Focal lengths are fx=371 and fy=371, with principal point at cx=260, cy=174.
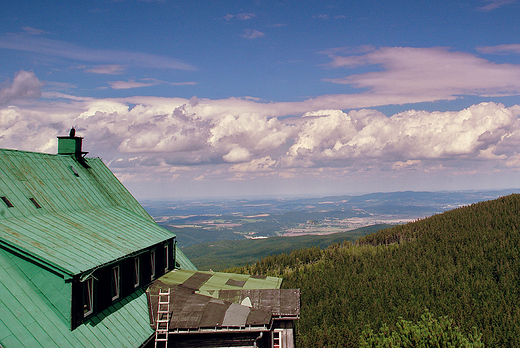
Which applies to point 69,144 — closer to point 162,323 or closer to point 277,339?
point 162,323

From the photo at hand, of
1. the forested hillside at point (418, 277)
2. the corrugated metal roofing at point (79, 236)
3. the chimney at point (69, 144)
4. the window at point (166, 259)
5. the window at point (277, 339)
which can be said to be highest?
the chimney at point (69, 144)

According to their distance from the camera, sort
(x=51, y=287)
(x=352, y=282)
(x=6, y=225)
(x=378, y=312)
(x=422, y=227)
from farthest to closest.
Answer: (x=422, y=227), (x=352, y=282), (x=378, y=312), (x=6, y=225), (x=51, y=287)

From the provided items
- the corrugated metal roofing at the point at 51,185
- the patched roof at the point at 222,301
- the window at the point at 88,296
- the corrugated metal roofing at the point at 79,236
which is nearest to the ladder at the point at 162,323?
the patched roof at the point at 222,301

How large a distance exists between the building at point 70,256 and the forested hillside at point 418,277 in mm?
22154

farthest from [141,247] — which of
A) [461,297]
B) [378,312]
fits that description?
[461,297]

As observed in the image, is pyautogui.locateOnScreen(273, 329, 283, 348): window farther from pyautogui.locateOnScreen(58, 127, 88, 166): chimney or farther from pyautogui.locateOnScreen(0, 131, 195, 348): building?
pyautogui.locateOnScreen(58, 127, 88, 166): chimney

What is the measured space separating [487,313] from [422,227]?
53.9m

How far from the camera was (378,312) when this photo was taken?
2333 inches

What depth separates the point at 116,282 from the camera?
74.3 ft

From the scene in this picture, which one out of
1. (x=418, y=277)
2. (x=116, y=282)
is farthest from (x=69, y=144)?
(x=418, y=277)

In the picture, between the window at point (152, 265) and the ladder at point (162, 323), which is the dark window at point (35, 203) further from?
the ladder at point (162, 323)

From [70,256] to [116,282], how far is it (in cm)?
463

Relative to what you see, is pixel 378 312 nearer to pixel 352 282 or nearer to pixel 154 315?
pixel 352 282

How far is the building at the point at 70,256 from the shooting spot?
A: 17.0 m
